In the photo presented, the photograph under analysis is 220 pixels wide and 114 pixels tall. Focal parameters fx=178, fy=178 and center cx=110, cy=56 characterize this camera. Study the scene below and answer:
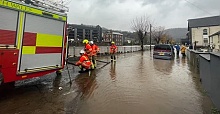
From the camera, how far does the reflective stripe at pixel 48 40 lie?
19.2 feet

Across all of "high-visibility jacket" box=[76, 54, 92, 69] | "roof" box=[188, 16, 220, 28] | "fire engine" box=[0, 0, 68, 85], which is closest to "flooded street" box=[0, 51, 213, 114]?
"fire engine" box=[0, 0, 68, 85]

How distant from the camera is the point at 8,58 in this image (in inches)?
192

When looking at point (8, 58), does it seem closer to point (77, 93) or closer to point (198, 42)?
point (77, 93)

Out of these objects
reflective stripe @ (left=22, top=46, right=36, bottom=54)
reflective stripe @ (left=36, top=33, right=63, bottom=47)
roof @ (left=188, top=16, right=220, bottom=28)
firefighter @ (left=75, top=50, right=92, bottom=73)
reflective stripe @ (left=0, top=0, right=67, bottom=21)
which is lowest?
firefighter @ (left=75, top=50, right=92, bottom=73)

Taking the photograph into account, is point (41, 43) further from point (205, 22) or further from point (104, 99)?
point (205, 22)

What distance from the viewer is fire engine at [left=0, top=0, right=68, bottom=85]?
189 inches

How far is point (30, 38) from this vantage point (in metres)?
5.48

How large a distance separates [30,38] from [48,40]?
838mm

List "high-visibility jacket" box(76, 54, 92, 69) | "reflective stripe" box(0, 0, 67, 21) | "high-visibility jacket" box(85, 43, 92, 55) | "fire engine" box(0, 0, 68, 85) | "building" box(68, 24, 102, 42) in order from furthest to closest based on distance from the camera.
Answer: "building" box(68, 24, 102, 42), "high-visibility jacket" box(85, 43, 92, 55), "high-visibility jacket" box(76, 54, 92, 69), "fire engine" box(0, 0, 68, 85), "reflective stripe" box(0, 0, 67, 21)

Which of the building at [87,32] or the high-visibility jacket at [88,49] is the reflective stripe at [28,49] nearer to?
the high-visibility jacket at [88,49]

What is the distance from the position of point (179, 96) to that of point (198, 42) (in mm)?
57981

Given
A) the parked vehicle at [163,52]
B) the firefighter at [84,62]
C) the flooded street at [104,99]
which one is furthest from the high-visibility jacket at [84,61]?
the parked vehicle at [163,52]

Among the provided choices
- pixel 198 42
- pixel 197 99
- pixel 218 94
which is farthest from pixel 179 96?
pixel 198 42

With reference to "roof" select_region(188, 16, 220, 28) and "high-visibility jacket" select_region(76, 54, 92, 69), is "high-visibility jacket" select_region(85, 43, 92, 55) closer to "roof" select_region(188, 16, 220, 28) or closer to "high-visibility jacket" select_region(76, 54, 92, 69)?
"high-visibility jacket" select_region(76, 54, 92, 69)
